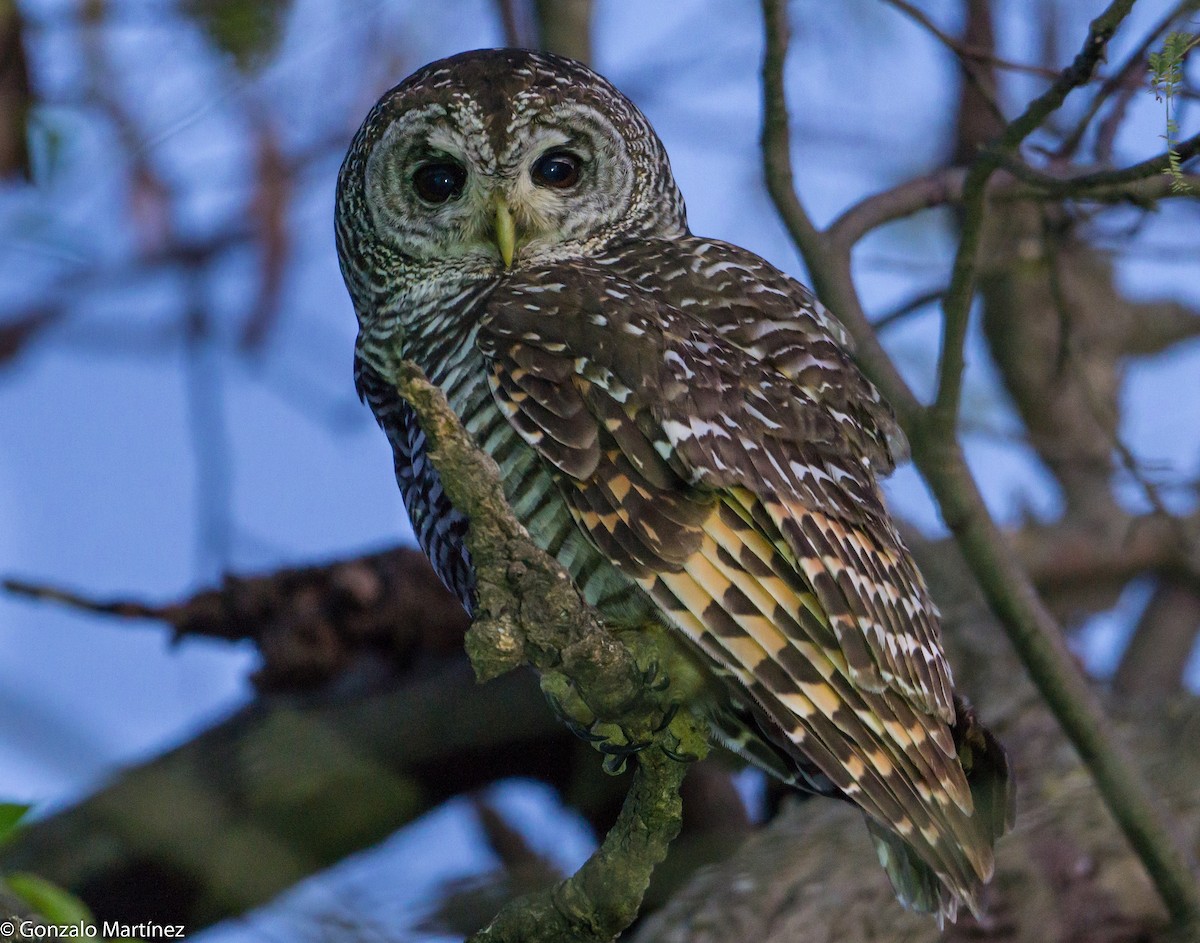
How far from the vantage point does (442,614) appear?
5.11 meters

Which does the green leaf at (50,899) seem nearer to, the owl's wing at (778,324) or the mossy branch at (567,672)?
the mossy branch at (567,672)

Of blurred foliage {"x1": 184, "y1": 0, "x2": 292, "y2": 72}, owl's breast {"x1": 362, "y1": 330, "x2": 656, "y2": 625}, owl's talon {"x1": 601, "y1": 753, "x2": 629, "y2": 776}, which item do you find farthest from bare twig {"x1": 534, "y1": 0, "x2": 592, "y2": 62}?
owl's talon {"x1": 601, "y1": 753, "x2": 629, "y2": 776}

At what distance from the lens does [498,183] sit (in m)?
3.58

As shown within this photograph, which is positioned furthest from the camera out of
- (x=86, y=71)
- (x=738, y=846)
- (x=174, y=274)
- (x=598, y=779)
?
(x=174, y=274)

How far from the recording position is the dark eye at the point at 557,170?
3695 mm

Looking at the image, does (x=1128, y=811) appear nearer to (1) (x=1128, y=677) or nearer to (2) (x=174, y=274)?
(1) (x=1128, y=677)

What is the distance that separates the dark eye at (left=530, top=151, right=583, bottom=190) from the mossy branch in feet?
3.93

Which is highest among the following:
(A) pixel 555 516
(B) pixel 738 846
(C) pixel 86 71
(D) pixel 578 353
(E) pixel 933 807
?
(C) pixel 86 71

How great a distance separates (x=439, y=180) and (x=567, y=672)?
1642 mm

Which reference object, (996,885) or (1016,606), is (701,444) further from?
(996,885)

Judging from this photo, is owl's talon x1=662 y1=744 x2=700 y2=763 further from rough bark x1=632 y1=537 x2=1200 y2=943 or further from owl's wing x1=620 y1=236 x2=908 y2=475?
rough bark x1=632 y1=537 x2=1200 y2=943

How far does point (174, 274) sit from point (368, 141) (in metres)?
3.01

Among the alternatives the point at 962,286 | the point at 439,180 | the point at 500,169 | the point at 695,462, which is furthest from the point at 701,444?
the point at 439,180

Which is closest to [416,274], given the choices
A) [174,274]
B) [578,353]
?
[578,353]
